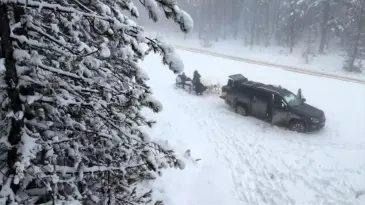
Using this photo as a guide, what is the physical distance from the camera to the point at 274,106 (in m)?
15.2

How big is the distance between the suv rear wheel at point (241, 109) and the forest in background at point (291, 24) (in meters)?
30.0

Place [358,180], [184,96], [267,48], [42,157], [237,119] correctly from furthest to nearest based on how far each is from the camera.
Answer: [267,48] < [184,96] < [237,119] < [358,180] < [42,157]

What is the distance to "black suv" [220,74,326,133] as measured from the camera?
14477 mm

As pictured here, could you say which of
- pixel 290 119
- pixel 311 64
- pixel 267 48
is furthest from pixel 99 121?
pixel 267 48

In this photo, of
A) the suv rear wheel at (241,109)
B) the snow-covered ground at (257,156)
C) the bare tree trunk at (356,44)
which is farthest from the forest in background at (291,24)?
the suv rear wheel at (241,109)

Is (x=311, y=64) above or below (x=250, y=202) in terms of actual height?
below

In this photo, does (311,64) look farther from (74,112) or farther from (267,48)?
(74,112)

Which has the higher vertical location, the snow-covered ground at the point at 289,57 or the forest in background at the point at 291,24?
the forest in background at the point at 291,24

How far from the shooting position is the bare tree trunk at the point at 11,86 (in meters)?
3.19

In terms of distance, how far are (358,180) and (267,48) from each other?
4592 cm

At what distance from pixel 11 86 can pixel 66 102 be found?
648mm

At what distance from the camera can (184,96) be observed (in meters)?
20.0

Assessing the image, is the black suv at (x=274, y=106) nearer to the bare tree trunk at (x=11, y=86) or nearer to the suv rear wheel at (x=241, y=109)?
the suv rear wheel at (x=241, y=109)

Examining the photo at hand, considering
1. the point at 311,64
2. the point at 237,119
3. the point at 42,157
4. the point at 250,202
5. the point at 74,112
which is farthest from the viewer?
the point at 311,64
